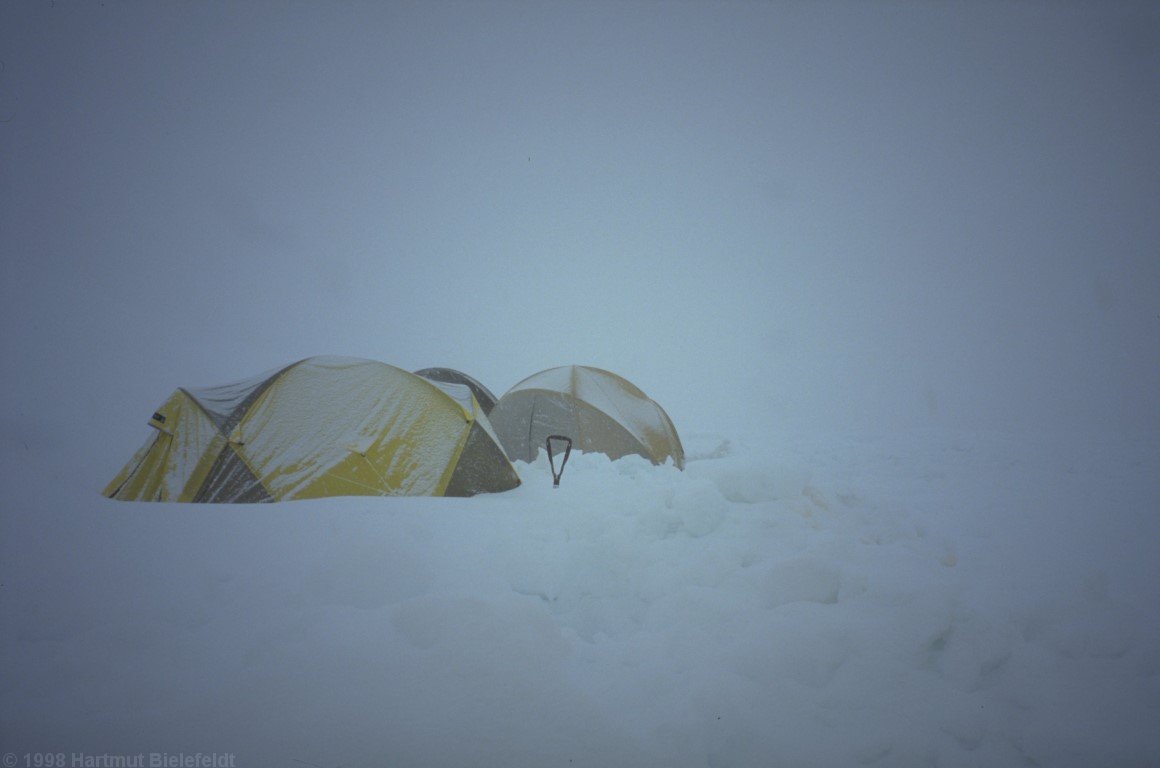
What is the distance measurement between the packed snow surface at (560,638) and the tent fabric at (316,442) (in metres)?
0.63

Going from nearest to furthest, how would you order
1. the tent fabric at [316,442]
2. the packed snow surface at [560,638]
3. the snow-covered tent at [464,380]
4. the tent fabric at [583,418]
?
the packed snow surface at [560,638]
the tent fabric at [316,442]
the tent fabric at [583,418]
the snow-covered tent at [464,380]

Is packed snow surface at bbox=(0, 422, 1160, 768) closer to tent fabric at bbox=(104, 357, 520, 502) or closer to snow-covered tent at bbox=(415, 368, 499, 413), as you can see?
tent fabric at bbox=(104, 357, 520, 502)

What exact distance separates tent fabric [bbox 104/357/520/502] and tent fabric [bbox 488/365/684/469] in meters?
2.11

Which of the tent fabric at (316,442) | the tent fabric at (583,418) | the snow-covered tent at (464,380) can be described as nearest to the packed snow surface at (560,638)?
the tent fabric at (316,442)

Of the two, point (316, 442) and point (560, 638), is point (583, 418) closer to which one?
point (316, 442)

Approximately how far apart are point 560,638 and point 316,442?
356cm

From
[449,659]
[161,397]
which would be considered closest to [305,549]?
[449,659]

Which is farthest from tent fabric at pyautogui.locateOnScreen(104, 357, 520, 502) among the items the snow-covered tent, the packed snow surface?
the snow-covered tent

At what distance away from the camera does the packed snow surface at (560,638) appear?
5.52 ft

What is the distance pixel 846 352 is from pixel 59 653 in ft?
212

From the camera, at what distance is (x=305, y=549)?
2867 millimetres

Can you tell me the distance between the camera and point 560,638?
7.38 feet

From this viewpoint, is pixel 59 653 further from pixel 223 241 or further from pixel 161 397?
pixel 223 241

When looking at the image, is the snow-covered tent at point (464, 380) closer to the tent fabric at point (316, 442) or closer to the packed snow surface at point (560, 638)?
the tent fabric at point (316, 442)
